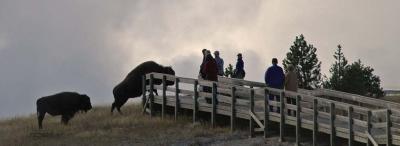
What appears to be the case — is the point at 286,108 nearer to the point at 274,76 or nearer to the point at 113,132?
the point at 274,76

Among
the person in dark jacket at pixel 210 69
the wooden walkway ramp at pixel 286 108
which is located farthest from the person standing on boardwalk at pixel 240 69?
the person in dark jacket at pixel 210 69

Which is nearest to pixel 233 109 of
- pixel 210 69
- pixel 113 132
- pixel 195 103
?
pixel 210 69

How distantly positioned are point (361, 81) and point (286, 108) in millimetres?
17171

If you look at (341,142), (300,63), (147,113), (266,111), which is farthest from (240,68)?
(300,63)

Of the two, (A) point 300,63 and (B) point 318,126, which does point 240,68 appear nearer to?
(B) point 318,126

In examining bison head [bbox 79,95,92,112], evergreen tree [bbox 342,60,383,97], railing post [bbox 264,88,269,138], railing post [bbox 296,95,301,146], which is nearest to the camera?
railing post [bbox 296,95,301,146]

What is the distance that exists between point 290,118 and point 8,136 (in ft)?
31.0

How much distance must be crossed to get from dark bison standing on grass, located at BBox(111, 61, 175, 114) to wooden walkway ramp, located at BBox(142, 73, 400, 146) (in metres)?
0.46

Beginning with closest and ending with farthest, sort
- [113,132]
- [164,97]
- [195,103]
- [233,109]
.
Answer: [233,109]
[113,132]
[195,103]
[164,97]

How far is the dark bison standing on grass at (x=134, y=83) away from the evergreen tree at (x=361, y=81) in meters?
11.7

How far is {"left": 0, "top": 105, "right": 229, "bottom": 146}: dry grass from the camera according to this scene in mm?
22234

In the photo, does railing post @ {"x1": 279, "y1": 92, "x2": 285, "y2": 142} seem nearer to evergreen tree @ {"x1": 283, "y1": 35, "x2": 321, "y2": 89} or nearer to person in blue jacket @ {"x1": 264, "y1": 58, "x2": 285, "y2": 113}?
person in blue jacket @ {"x1": 264, "y1": 58, "x2": 285, "y2": 113}

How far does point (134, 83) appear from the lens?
27578 millimetres

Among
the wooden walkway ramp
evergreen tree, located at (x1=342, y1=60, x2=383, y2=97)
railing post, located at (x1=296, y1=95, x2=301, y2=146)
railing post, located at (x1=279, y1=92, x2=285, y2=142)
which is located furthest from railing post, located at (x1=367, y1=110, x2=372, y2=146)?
evergreen tree, located at (x1=342, y1=60, x2=383, y2=97)
